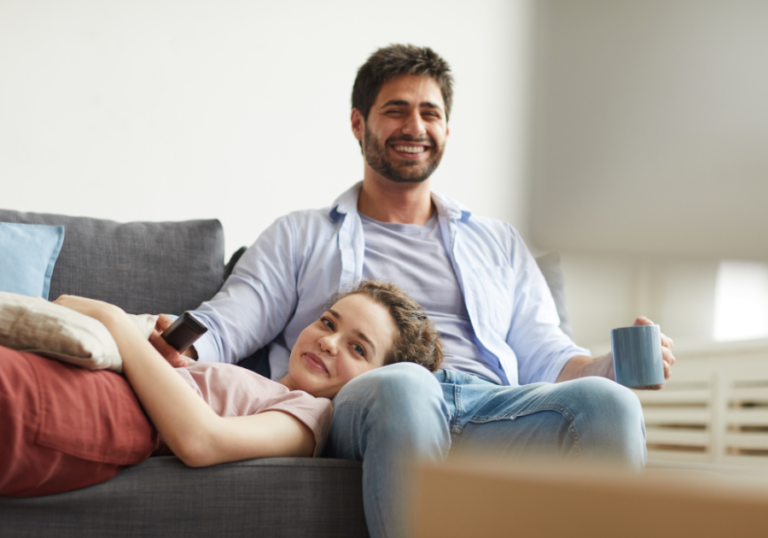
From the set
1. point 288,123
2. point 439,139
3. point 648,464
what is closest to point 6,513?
point 648,464

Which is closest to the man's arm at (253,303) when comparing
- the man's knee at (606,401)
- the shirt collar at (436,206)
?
the shirt collar at (436,206)

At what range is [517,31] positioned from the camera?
0.24 meters

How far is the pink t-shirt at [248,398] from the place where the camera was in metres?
1.01

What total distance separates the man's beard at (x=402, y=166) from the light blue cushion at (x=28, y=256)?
75cm

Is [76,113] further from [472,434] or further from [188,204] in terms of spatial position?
[472,434]

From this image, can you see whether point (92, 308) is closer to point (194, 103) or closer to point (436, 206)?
point (436, 206)

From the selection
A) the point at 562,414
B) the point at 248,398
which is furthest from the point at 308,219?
the point at 562,414

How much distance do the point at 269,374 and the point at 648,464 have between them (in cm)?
88

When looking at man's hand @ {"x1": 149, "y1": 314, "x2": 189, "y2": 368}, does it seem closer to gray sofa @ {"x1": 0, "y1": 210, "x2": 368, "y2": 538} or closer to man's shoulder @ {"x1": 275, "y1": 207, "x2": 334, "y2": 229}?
gray sofa @ {"x1": 0, "y1": 210, "x2": 368, "y2": 538}

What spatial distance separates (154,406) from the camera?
0.88 metres

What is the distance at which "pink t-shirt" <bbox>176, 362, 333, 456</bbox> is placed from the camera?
3.32 ft

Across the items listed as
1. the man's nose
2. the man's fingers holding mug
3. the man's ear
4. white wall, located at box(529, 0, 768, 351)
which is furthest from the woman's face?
white wall, located at box(529, 0, 768, 351)

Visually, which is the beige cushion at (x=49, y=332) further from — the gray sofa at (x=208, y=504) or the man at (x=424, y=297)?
the man at (x=424, y=297)

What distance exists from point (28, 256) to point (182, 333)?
0.58 metres
